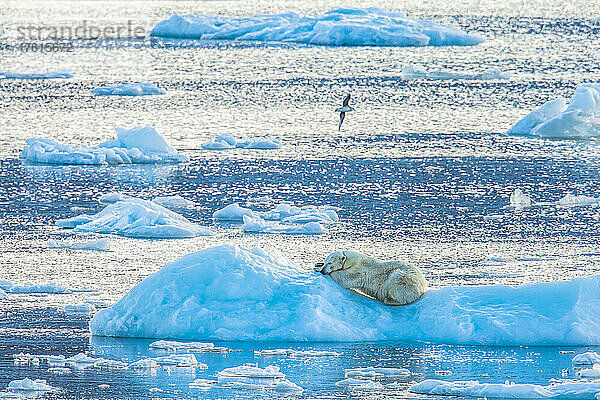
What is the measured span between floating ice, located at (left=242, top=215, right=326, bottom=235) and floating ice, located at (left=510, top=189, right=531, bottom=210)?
2504 millimetres

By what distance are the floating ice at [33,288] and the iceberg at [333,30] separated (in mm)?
25462

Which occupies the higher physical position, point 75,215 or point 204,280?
point 204,280

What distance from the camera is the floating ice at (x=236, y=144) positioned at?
16.2 metres

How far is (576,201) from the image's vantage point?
41.1 ft

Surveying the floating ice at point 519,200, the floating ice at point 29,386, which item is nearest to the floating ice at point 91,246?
the floating ice at point 29,386

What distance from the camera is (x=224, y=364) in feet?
22.3

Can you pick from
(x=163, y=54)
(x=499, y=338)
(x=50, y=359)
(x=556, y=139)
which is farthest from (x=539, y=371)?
(x=163, y=54)

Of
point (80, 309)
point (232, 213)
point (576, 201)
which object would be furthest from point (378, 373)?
point (576, 201)

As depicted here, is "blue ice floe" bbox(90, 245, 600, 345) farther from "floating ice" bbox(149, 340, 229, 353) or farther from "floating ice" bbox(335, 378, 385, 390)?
"floating ice" bbox(335, 378, 385, 390)

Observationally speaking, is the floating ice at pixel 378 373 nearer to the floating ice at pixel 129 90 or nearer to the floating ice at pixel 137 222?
the floating ice at pixel 137 222

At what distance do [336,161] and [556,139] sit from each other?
11.8ft

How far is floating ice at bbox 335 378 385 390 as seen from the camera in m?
6.32

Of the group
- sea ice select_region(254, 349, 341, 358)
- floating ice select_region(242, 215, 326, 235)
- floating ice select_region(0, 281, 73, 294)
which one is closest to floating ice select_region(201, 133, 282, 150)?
floating ice select_region(242, 215, 326, 235)

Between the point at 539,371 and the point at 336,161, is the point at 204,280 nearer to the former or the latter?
the point at 539,371
